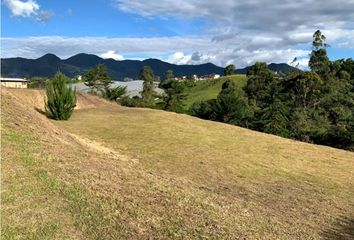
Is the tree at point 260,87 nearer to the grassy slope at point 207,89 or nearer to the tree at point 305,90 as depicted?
the tree at point 305,90

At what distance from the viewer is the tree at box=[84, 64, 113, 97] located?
185 feet

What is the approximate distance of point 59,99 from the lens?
2153 cm

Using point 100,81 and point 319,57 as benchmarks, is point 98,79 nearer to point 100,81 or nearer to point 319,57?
point 100,81

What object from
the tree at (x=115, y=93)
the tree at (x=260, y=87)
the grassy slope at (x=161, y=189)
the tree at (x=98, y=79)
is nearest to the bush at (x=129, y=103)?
the tree at (x=115, y=93)

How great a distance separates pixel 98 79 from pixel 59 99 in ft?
118

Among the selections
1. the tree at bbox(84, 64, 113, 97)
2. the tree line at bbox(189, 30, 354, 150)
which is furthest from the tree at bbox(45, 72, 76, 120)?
the tree at bbox(84, 64, 113, 97)

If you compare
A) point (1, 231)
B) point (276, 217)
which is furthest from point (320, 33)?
point (1, 231)

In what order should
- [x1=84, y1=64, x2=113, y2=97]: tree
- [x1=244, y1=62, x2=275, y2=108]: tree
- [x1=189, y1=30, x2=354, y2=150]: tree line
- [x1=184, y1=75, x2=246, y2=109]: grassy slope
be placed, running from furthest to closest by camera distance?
1. [x1=184, y1=75, x2=246, y2=109]: grassy slope
2. [x1=244, y1=62, x2=275, y2=108]: tree
3. [x1=84, y1=64, x2=113, y2=97]: tree
4. [x1=189, y1=30, x2=354, y2=150]: tree line

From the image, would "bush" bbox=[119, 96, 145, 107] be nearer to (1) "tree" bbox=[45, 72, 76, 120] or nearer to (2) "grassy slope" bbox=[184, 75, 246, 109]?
(1) "tree" bbox=[45, 72, 76, 120]

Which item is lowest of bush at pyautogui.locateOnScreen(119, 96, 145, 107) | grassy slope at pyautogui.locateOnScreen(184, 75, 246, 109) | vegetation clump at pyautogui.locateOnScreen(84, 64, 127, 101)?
grassy slope at pyautogui.locateOnScreen(184, 75, 246, 109)

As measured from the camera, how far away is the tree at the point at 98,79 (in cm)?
5625

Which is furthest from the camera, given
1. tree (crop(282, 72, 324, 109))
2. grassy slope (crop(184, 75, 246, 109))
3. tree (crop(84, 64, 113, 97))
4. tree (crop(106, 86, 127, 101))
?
grassy slope (crop(184, 75, 246, 109))

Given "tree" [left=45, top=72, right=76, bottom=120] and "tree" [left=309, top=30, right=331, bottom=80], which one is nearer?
"tree" [left=45, top=72, right=76, bottom=120]

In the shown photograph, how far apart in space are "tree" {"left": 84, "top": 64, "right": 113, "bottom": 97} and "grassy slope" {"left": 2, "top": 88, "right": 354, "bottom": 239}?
37421 millimetres
